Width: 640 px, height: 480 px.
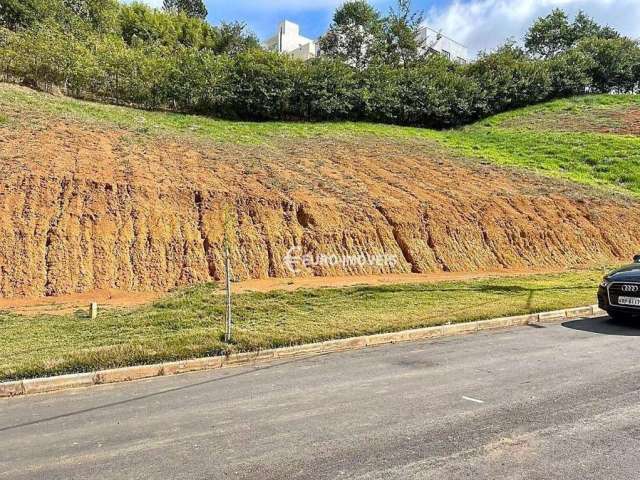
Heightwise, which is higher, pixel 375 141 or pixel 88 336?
pixel 375 141

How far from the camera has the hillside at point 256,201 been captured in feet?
40.6

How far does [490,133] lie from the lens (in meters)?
31.1

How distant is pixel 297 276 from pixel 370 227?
3.15 metres

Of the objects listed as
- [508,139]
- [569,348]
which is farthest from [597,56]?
[569,348]

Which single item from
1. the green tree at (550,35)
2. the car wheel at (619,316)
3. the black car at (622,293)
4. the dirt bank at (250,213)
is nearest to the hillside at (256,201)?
the dirt bank at (250,213)

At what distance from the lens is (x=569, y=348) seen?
7680 millimetres

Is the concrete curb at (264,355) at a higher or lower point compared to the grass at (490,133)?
lower

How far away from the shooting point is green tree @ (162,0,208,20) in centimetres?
6657

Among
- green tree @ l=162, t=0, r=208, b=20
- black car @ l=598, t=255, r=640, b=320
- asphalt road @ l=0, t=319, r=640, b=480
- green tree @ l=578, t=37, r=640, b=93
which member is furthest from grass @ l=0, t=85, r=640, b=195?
green tree @ l=162, t=0, r=208, b=20

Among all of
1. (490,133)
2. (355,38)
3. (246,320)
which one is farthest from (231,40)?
(246,320)

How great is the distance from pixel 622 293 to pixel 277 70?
879 inches

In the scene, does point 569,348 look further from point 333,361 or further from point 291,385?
point 291,385

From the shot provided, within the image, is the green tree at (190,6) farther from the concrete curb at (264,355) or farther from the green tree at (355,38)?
the concrete curb at (264,355)

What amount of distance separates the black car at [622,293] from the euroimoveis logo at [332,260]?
612cm
